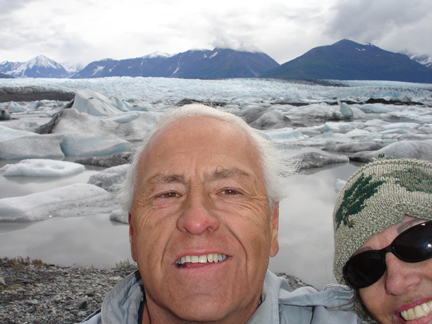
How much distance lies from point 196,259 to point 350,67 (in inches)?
5863

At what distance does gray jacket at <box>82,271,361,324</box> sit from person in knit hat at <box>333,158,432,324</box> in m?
0.08

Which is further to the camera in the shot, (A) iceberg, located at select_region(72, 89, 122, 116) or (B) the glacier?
(A) iceberg, located at select_region(72, 89, 122, 116)

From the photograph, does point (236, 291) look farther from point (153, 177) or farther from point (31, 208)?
point (31, 208)

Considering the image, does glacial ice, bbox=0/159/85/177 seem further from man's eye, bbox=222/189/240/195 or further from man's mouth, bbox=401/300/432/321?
man's mouth, bbox=401/300/432/321

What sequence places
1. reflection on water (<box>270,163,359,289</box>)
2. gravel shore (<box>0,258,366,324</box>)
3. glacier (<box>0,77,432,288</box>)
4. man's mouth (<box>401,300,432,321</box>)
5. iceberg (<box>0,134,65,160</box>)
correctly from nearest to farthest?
man's mouth (<box>401,300,432,321</box>), gravel shore (<box>0,258,366,324</box>), reflection on water (<box>270,163,359,289</box>), glacier (<box>0,77,432,288</box>), iceberg (<box>0,134,65,160</box>)

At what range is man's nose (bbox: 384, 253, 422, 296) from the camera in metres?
1.16

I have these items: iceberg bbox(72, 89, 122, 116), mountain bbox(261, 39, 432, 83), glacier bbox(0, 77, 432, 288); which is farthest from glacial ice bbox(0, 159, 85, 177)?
mountain bbox(261, 39, 432, 83)

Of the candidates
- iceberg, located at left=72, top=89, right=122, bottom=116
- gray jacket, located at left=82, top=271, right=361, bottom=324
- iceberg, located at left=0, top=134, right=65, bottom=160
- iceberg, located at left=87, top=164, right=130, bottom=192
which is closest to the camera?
gray jacket, located at left=82, top=271, right=361, bottom=324

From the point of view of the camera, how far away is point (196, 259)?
3.80ft

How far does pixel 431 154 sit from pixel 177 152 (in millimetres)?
5582

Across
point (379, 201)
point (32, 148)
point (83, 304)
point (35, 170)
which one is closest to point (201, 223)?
point (379, 201)

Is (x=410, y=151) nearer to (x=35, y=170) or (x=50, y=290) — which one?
(x=50, y=290)

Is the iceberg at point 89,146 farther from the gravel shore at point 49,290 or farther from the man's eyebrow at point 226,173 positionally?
the man's eyebrow at point 226,173

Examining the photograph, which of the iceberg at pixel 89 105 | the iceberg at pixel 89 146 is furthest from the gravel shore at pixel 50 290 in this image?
the iceberg at pixel 89 105
